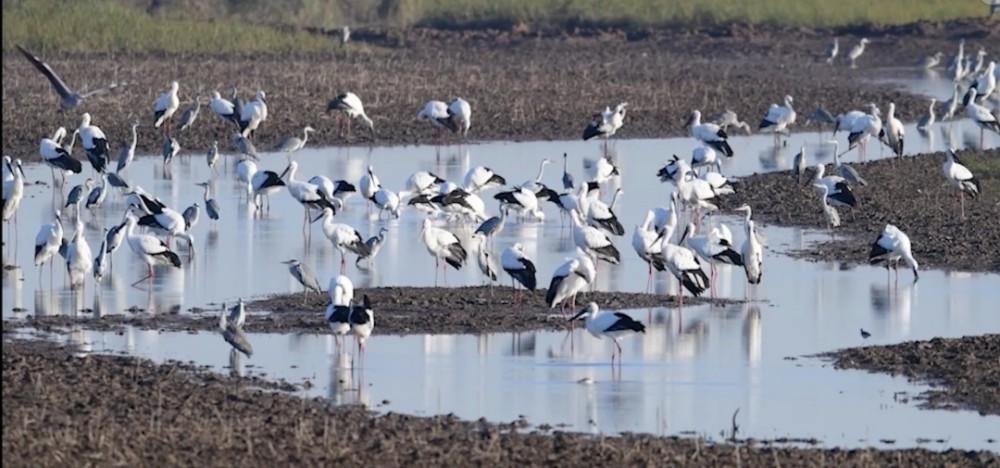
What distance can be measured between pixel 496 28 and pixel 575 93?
57.7 ft

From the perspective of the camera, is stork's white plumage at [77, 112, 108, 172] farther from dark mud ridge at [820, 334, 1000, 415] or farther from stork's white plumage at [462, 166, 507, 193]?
dark mud ridge at [820, 334, 1000, 415]

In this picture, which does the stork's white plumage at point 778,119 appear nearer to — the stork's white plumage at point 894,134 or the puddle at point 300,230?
the puddle at point 300,230

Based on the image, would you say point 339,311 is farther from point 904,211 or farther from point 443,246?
point 904,211

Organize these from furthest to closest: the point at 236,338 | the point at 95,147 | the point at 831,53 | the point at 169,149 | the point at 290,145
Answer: the point at 831,53 < the point at 290,145 < the point at 169,149 < the point at 95,147 < the point at 236,338

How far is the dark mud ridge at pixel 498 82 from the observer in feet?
91.7

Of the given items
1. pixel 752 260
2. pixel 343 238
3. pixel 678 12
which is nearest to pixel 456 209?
pixel 343 238

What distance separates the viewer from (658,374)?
12.6 meters

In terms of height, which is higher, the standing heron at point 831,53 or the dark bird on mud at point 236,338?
the standing heron at point 831,53

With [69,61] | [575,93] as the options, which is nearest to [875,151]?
[575,93]

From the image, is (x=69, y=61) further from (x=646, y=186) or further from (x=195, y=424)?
(x=195, y=424)

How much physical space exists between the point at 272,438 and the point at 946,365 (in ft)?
15.8

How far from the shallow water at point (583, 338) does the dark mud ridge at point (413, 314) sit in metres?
0.28

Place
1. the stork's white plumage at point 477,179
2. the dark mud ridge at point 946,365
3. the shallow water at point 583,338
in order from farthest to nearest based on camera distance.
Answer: the stork's white plumage at point 477,179
the dark mud ridge at point 946,365
the shallow water at point 583,338

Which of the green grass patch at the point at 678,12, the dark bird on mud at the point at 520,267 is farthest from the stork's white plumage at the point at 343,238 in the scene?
the green grass patch at the point at 678,12
